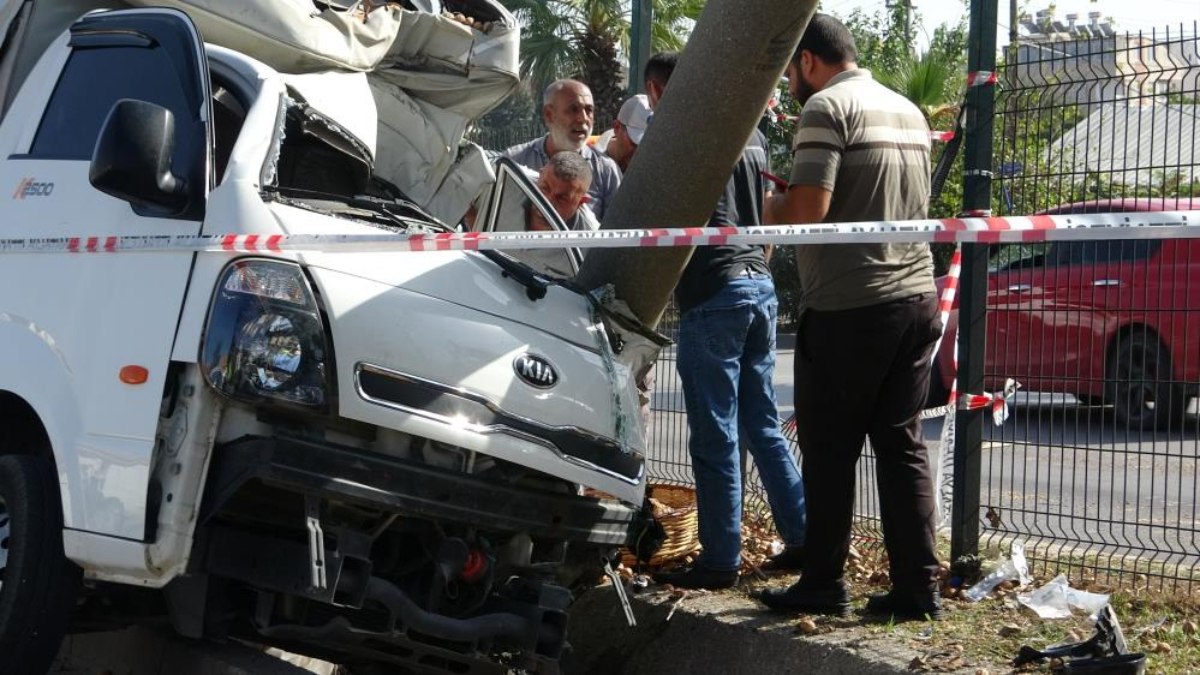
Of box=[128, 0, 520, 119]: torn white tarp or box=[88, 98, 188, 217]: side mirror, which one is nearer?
box=[88, 98, 188, 217]: side mirror

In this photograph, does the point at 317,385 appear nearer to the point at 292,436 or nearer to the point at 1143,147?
the point at 292,436

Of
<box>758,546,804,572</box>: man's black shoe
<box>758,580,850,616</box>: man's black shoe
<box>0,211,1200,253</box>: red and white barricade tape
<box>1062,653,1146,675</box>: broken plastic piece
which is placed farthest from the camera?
<box>758,546,804,572</box>: man's black shoe

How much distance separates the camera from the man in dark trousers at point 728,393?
6.08 meters

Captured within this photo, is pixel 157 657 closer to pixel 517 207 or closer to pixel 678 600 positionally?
pixel 678 600

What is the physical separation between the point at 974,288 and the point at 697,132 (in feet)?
4.33

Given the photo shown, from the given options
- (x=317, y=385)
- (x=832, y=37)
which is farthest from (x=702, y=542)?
(x=317, y=385)

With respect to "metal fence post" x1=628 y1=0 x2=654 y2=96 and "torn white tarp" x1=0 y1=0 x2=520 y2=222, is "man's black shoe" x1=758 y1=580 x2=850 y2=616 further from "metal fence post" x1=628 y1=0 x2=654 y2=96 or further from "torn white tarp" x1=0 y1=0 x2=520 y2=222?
"metal fence post" x1=628 y1=0 x2=654 y2=96

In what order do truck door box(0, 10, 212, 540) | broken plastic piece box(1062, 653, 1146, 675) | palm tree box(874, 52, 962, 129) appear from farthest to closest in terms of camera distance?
1. palm tree box(874, 52, 962, 129)
2. broken plastic piece box(1062, 653, 1146, 675)
3. truck door box(0, 10, 212, 540)

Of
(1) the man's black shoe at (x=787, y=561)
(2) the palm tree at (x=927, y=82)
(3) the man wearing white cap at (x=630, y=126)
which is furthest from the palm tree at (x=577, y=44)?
(1) the man's black shoe at (x=787, y=561)

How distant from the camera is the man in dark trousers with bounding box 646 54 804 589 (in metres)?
6.08

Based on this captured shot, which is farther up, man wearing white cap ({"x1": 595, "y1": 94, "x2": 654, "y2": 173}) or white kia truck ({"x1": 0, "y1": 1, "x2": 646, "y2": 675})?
man wearing white cap ({"x1": 595, "y1": 94, "x2": 654, "y2": 173})

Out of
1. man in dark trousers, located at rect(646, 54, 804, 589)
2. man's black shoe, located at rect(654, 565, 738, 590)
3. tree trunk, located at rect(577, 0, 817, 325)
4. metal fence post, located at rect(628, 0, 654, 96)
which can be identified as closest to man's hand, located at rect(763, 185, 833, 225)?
tree trunk, located at rect(577, 0, 817, 325)

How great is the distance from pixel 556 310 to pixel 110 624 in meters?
1.70

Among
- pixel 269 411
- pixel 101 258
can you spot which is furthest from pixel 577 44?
pixel 269 411
